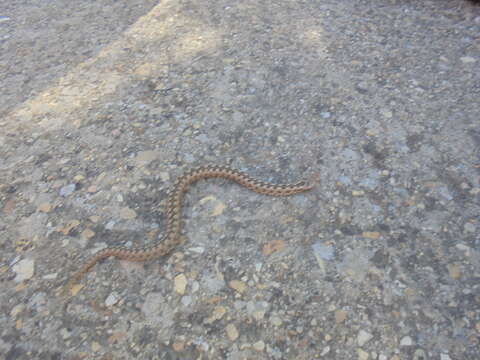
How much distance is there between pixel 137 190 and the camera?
4.38m

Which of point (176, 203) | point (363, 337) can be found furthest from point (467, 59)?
point (176, 203)

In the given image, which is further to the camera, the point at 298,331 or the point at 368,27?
the point at 368,27

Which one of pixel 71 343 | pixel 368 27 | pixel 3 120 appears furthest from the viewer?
pixel 368 27

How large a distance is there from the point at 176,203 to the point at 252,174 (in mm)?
911

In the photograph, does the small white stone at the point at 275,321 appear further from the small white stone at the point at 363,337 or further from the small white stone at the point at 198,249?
the small white stone at the point at 198,249

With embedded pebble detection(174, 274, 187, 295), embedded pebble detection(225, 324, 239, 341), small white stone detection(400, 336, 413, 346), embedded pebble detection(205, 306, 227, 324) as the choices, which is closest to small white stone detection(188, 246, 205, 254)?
embedded pebble detection(174, 274, 187, 295)

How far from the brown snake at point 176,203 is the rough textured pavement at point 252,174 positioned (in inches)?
3.4

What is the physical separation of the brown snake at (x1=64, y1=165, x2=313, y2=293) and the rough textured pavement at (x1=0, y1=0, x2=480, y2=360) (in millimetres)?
87

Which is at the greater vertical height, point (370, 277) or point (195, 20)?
point (195, 20)

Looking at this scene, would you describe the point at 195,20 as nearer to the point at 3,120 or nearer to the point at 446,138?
the point at 3,120

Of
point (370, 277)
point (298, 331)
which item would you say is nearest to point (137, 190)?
point (298, 331)

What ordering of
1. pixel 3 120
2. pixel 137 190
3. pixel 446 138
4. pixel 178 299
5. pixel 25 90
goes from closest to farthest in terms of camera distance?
pixel 178 299 → pixel 137 190 → pixel 446 138 → pixel 3 120 → pixel 25 90

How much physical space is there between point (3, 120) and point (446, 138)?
5.37m

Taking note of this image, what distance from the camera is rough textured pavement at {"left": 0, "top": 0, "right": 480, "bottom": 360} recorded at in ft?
10.9
